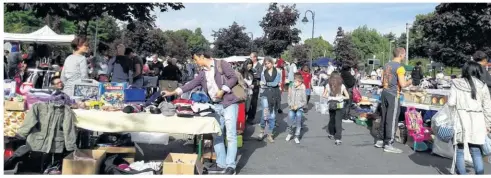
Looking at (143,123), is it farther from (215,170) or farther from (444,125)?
(444,125)

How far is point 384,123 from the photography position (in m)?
8.64

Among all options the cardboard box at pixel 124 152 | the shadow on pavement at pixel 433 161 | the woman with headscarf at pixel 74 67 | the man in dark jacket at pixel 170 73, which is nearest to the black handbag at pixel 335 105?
the shadow on pavement at pixel 433 161

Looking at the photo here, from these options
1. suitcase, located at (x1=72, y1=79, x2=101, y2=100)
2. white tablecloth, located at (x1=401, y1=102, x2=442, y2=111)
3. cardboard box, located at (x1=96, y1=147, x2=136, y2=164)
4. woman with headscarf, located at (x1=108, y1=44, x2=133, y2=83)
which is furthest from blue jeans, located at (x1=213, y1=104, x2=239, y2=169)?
white tablecloth, located at (x1=401, y1=102, x2=442, y2=111)

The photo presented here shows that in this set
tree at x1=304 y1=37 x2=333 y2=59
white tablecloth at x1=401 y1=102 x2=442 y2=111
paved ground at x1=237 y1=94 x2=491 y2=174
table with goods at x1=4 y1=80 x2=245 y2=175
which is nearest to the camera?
table with goods at x1=4 y1=80 x2=245 y2=175

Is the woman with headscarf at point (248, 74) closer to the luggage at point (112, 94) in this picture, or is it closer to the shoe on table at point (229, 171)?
the luggage at point (112, 94)

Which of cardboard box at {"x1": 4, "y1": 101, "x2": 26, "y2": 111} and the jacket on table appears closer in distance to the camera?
the jacket on table

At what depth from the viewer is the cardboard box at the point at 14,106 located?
616 centimetres

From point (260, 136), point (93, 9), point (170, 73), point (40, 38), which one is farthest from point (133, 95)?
point (40, 38)

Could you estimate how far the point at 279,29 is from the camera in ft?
113

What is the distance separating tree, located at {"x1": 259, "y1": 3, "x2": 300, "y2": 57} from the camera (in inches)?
1362

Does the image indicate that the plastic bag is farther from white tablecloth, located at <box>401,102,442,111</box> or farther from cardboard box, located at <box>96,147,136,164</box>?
cardboard box, located at <box>96,147,136,164</box>

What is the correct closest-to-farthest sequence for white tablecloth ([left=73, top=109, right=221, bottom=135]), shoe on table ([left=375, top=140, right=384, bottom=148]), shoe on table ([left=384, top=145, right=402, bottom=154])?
white tablecloth ([left=73, top=109, right=221, bottom=135])
shoe on table ([left=384, top=145, right=402, bottom=154])
shoe on table ([left=375, top=140, right=384, bottom=148])

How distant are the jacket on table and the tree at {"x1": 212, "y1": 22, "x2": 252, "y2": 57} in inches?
1849

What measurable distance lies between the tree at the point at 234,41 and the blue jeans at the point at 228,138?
46406mm
